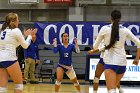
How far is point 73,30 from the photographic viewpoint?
59.9 ft

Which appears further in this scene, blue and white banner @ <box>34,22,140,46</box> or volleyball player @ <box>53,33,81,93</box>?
blue and white banner @ <box>34,22,140,46</box>

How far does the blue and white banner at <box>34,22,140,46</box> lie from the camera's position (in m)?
18.1

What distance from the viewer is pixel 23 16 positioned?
71.4 ft

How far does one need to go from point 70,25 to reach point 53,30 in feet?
3.10

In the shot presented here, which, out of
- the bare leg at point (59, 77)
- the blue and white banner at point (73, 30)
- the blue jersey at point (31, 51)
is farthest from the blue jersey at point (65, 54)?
the blue and white banner at point (73, 30)

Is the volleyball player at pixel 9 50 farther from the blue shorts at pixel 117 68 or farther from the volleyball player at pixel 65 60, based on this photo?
the volleyball player at pixel 65 60

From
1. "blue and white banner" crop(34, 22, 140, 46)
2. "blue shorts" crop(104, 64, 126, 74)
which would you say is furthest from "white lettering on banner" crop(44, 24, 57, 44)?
"blue shorts" crop(104, 64, 126, 74)

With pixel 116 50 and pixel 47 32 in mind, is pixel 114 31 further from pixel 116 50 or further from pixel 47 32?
pixel 47 32

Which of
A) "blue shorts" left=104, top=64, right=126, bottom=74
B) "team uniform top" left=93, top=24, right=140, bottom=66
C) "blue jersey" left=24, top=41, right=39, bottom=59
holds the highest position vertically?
"team uniform top" left=93, top=24, right=140, bottom=66

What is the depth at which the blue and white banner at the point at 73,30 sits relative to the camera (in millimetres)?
18125

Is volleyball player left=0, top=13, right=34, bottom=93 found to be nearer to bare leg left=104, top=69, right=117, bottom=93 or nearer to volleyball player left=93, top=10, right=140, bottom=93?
volleyball player left=93, top=10, right=140, bottom=93

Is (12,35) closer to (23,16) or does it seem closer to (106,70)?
(106,70)

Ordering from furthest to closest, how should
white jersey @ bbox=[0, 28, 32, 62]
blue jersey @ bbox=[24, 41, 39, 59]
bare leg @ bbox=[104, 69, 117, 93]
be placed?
blue jersey @ bbox=[24, 41, 39, 59] < white jersey @ bbox=[0, 28, 32, 62] < bare leg @ bbox=[104, 69, 117, 93]

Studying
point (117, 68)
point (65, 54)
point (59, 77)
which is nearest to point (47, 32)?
point (65, 54)
